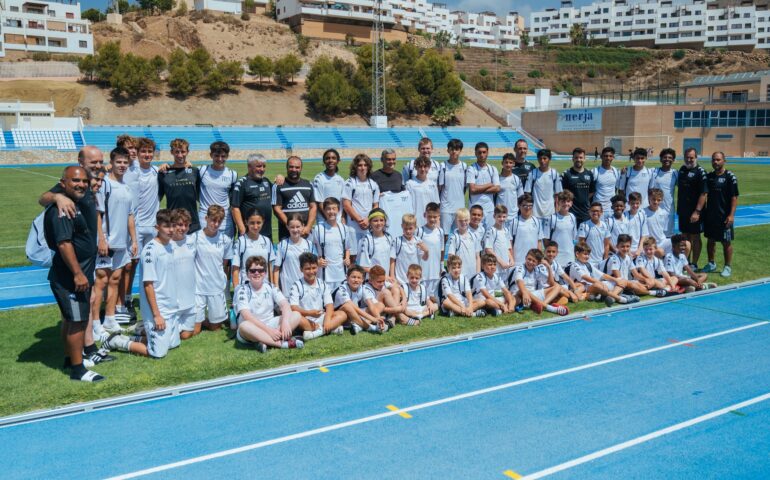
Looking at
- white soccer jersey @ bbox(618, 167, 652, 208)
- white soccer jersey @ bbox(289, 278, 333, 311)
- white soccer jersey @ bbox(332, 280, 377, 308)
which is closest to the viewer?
white soccer jersey @ bbox(289, 278, 333, 311)

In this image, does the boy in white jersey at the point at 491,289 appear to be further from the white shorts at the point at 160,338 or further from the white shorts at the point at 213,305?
the white shorts at the point at 160,338

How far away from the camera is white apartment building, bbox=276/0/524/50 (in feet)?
348

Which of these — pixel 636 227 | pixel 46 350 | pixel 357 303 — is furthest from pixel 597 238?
pixel 46 350

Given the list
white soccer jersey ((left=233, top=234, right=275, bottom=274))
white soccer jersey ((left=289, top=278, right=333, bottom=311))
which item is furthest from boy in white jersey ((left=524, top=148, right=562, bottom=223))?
white soccer jersey ((left=233, top=234, right=275, bottom=274))

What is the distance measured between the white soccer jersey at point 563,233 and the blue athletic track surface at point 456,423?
8.58ft

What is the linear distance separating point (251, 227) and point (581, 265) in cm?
506

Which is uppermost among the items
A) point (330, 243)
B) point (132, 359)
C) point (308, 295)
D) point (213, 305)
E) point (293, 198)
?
Result: point (293, 198)

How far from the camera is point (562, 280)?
979 cm

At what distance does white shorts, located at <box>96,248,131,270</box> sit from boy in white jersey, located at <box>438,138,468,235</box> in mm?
4687

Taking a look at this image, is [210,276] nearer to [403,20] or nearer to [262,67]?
[262,67]

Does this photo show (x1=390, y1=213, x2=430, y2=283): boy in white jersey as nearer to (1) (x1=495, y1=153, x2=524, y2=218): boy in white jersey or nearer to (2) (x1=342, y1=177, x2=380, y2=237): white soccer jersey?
(2) (x1=342, y1=177, x2=380, y2=237): white soccer jersey

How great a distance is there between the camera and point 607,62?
114562mm

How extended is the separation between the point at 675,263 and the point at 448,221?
374 centimetres

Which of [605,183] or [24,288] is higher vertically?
[605,183]
